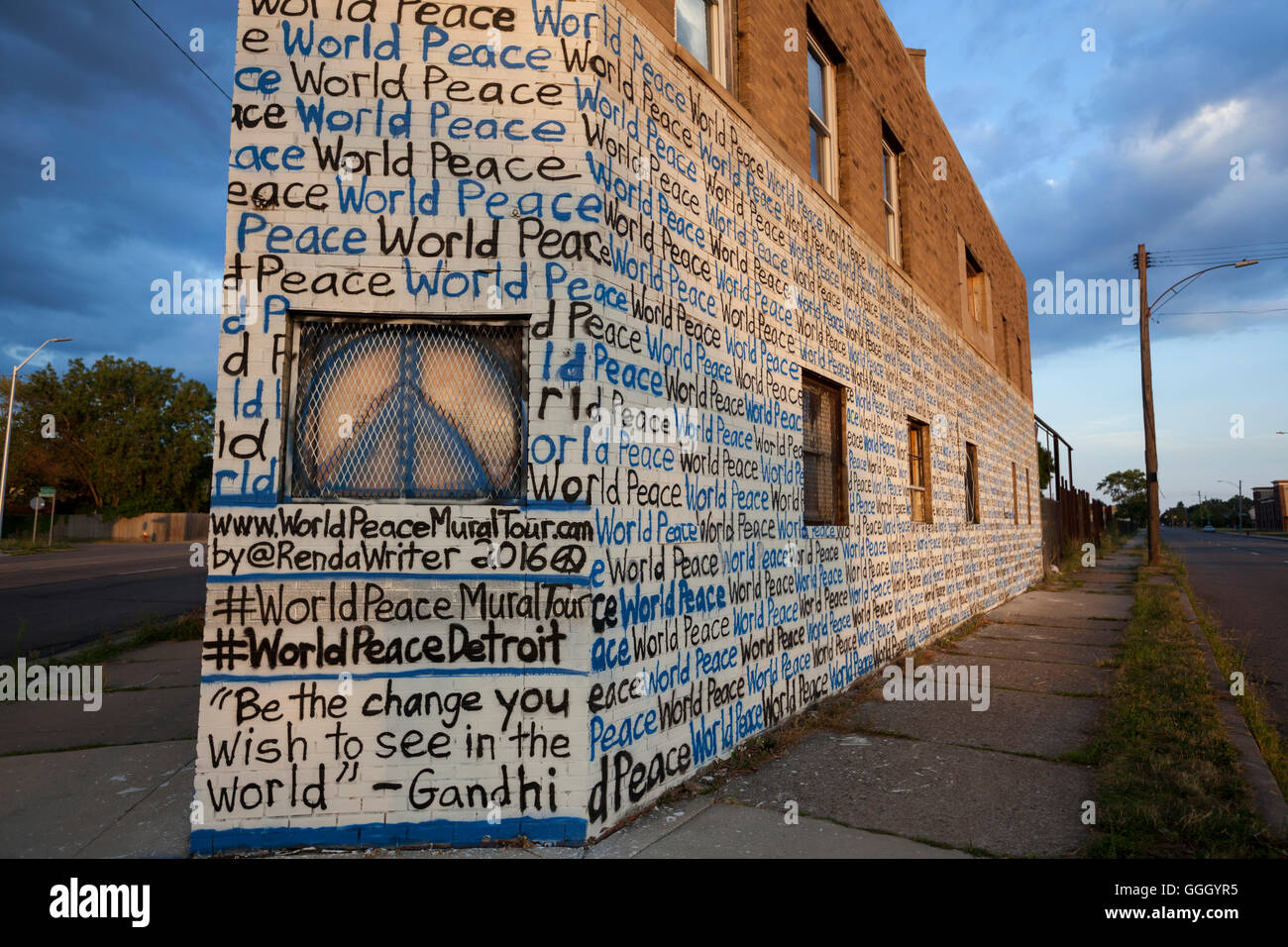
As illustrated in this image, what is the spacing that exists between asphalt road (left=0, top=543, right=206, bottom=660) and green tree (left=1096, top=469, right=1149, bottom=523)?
10221 cm

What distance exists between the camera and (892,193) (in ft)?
31.4

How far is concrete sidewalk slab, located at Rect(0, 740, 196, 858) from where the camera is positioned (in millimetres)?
3467

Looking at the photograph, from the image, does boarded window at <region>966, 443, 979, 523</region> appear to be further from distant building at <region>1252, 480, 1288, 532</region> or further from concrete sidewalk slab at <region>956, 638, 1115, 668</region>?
distant building at <region>1252, 480, 1288, 532</region>

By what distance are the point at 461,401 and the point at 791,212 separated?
364cm

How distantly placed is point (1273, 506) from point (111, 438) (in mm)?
120531

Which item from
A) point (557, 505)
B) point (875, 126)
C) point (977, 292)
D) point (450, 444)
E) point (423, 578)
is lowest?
point (423, 578)

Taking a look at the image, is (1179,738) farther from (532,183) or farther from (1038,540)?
(1038,540)

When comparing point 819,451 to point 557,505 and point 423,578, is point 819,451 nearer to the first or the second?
point 557,505

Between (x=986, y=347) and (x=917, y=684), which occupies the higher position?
(x=986, y=347)

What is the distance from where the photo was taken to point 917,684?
22.2ft

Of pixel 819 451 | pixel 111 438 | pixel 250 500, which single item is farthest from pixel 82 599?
pixel 111 438

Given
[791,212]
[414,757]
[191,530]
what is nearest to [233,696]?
[414,757]

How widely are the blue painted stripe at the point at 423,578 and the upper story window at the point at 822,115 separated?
5.32m
